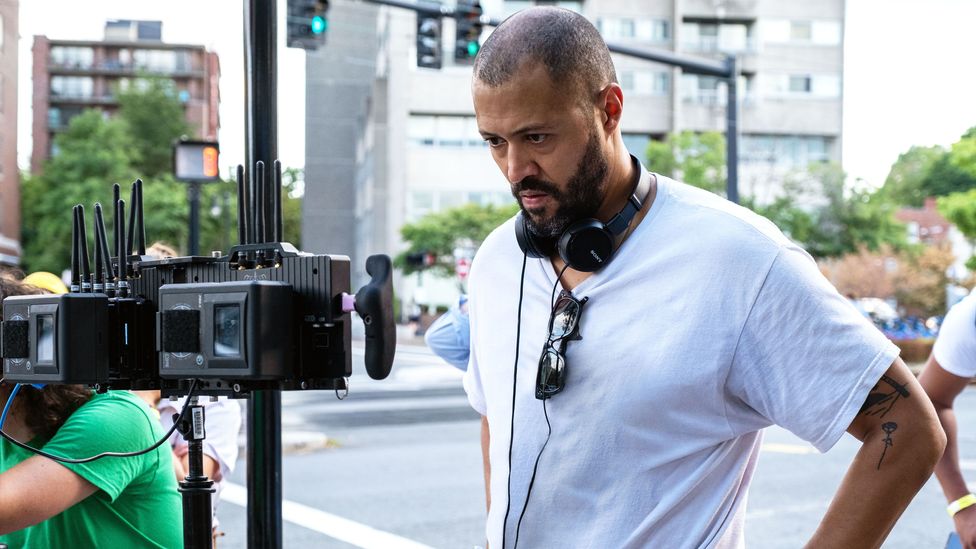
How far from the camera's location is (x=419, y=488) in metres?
9.70

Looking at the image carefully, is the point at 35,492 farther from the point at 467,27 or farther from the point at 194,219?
the point at 467,27

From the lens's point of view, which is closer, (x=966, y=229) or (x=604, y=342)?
(x=604, y=342)

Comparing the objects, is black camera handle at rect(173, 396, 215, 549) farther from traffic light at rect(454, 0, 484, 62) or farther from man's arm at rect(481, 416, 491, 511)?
traffic light at rect(454, 0, 484, 62)

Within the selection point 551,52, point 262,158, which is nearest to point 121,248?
point 262,158

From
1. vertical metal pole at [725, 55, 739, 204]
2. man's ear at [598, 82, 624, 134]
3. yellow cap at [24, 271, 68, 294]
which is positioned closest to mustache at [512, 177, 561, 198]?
man's ear at [598, 82, 624, 134]

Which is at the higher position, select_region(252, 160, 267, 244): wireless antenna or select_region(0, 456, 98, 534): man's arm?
select_region(252, 160, 267, 244): wireless antenna

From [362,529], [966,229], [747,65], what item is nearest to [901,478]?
[362,529]

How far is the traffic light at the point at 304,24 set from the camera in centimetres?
1262

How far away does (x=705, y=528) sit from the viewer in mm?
1879

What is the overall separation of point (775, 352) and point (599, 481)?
14.8 inches

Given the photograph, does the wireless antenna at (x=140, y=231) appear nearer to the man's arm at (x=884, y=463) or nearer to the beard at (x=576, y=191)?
the beard at (x=576, y=191)

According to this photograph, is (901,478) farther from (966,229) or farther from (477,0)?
(966,229)

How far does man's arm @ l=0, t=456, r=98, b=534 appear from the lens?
2.35 meters

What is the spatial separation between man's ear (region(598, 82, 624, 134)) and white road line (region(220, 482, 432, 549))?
583 centimetres
